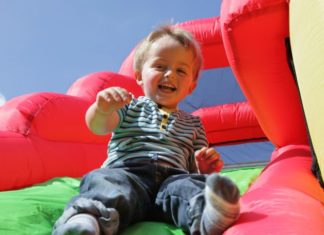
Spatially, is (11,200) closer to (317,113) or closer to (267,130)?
(317,113)

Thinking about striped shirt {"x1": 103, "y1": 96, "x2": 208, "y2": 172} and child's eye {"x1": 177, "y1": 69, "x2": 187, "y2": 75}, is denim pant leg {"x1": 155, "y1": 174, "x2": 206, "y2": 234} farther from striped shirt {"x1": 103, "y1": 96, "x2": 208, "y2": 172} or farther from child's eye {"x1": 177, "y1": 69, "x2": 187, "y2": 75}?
child's eye {"x1": 177, "y1": 69, "x2": 187, "y2": 75}

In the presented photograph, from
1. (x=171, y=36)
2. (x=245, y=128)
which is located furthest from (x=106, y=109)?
(x=245, y=128)

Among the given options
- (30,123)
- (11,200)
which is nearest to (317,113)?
(11,200)

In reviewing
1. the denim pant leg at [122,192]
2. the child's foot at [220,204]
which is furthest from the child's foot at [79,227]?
the child's foot at [220,204]

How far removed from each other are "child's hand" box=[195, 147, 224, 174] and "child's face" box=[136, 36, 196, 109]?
0.25 m

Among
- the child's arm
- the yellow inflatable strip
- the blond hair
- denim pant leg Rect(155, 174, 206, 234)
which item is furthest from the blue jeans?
the blond hair

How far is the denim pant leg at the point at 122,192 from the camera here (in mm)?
840

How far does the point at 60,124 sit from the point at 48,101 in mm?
116

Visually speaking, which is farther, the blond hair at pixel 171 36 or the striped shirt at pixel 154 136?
the blond hair at pixel 171 36

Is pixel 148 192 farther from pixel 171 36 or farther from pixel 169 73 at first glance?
pixel 171 36

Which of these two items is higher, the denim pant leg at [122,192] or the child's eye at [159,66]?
the child's eye at [159,66]

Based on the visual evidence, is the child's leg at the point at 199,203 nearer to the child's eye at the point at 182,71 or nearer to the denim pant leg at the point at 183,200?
the denim pant leg at the point at 183,200

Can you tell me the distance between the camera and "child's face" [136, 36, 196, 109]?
1.21 m

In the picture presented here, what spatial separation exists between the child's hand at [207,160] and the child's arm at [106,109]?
228 mm
